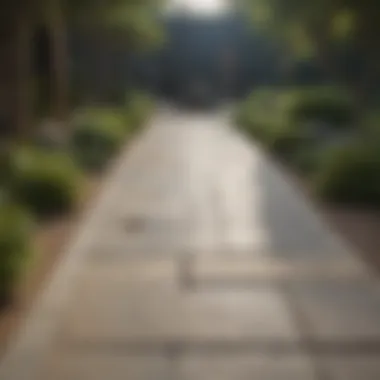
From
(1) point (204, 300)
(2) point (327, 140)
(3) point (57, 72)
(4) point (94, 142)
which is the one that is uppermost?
(3) point (57, 72)

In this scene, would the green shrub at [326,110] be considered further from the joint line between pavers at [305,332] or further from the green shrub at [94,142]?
the joint line between pavers at [305,332]

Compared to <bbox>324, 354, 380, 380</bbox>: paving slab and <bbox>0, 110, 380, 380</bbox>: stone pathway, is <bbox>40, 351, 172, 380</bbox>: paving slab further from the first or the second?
<bbox>324, 354, 380, 380</bbox>: paving slab

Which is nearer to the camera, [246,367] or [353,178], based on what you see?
[246,367]

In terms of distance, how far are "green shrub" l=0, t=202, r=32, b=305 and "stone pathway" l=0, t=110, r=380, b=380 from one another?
0.29 m

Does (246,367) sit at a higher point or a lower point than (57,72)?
lower

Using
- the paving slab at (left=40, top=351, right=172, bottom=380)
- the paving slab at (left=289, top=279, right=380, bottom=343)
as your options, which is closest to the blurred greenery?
the paving slab at (left=289, top=279, right=380, bottom=343)

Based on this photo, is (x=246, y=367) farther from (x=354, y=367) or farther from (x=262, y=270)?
(x=262, y=270)

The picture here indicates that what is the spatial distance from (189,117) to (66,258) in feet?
79.8

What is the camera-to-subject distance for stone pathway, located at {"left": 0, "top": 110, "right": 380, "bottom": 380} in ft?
18.1

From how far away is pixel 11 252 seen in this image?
6820mm

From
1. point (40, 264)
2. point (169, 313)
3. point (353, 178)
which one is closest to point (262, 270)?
point (169, 313)

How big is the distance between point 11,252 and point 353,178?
5581 millimetres

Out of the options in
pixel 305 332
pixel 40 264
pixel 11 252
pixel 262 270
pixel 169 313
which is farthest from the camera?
pixel 40 264

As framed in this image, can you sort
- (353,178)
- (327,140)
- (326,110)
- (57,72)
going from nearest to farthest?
(353,178) → (327,140) → (326,110) → (57,72)
